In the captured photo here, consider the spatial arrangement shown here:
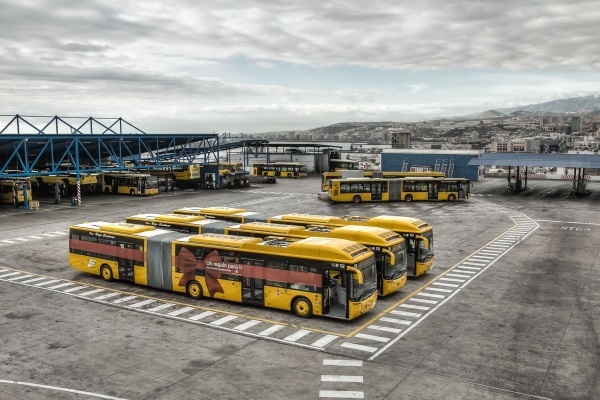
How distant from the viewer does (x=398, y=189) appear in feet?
234

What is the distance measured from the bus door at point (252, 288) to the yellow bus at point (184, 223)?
250 inches

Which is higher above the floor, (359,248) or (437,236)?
(359,248)

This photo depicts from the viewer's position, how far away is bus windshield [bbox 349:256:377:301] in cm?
2377

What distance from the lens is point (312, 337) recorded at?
22391 millimetres

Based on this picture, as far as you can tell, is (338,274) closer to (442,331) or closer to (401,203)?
(442,331)

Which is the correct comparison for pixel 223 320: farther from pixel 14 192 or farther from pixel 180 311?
pixel 14 192

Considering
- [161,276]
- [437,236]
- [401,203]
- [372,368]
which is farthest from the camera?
[401,203]

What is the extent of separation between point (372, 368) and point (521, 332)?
790cm

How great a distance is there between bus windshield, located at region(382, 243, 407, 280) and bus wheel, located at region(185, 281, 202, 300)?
9642 millimetres

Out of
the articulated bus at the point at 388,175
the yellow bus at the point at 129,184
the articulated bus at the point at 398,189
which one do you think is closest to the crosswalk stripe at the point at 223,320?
the articulated bus at the point at 398,189

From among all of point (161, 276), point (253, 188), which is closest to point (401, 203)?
point (253, 188)

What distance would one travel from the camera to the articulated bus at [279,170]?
116m

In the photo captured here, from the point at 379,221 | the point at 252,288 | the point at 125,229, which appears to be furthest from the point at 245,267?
the point at 379,221

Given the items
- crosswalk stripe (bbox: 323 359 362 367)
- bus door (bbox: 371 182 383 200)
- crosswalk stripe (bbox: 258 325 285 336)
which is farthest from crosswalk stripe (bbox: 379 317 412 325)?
bus door (bbox: 371 182 383 200)
